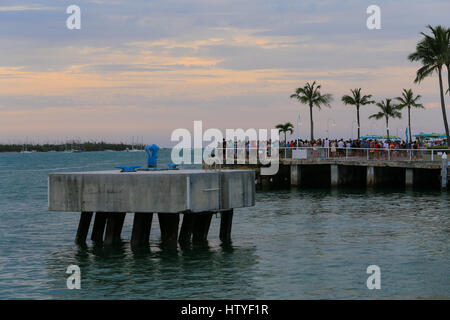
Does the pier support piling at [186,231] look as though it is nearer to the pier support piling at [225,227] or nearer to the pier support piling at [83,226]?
the pier support piling at [225,227]

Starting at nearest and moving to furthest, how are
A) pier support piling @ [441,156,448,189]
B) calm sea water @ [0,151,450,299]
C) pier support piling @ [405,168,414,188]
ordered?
calm sea water @ [0,151,450,299] → pier support piling @ [441,156,448,189] → pier support piling @ [405,168,414,188]

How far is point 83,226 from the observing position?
25.0 metres

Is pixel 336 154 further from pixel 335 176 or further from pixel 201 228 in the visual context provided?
pixel 201 228

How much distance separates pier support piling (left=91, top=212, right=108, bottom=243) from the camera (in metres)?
25.1

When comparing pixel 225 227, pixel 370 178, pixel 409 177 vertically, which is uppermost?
pixel 409 177

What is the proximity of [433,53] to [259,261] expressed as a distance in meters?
49.0

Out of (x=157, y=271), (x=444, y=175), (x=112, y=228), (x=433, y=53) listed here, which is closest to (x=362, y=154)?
(x=444, y=175)

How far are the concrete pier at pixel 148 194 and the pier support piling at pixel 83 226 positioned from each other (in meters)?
0.13

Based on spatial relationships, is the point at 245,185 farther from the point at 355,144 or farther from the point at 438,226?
the point at 355,144

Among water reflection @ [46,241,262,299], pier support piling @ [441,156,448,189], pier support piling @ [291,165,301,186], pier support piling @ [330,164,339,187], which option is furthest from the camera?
pier support piling @ [291,165,301,186]

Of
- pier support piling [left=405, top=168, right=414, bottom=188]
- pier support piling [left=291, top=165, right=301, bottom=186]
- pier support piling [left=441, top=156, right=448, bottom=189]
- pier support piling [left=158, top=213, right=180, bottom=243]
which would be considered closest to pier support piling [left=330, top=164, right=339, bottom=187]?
pier support piling [left=291, top=165, right=301, bottom=186]

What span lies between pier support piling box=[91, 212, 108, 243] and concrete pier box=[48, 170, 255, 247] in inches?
31.3

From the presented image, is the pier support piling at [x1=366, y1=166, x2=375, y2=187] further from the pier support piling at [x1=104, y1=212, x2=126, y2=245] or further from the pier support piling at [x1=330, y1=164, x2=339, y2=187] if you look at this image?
the pier support piling at [x1=104, y1=212, x2=126, y2=245]

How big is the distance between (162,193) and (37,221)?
1788cm
